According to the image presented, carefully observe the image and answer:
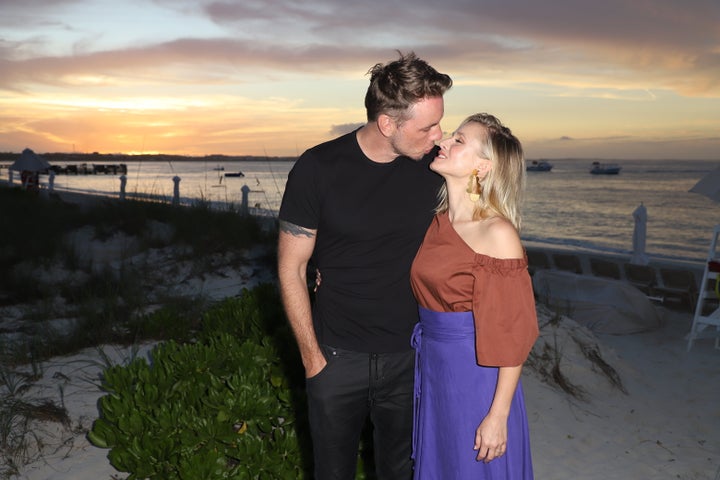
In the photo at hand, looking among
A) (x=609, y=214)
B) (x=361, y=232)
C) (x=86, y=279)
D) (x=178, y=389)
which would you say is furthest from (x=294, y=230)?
(x=609, y=214)

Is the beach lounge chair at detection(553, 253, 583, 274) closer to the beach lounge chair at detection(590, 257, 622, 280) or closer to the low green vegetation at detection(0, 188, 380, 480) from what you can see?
the beach lounge chair at detection(590, 257, 622, 280)

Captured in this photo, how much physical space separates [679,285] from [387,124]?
9.73 m

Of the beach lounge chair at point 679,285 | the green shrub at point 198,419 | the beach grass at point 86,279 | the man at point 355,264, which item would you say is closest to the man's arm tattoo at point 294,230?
the man at point 355,264

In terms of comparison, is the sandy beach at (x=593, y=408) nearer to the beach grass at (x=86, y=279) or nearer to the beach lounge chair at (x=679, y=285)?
the beach grass at (x=86, y=279)

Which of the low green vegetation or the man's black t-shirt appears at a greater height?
the man's black t-shirt

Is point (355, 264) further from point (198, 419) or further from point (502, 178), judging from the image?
point (198, 419)

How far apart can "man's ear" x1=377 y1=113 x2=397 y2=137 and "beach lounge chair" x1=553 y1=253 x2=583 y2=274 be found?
32.7 ft

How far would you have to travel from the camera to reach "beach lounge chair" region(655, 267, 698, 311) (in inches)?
422

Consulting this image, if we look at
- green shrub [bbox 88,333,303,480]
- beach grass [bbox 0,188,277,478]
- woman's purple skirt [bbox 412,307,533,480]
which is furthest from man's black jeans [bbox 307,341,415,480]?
beach grass [bbox 0,188,277,478]

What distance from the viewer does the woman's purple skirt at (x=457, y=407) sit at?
2564 mm

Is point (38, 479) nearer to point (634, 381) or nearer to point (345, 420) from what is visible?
point (345, 420)

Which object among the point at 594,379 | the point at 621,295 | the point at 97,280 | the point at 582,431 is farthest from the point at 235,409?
the point at 621,295

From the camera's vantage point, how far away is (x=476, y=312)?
244 cm

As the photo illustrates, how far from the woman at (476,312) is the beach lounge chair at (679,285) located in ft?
30.2
